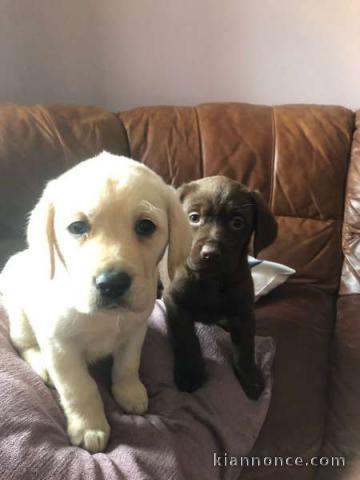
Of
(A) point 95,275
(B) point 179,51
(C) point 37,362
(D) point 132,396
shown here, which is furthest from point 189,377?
(B) point 179,51

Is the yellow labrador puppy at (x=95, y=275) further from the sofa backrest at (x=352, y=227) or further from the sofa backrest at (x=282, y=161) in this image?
the sofa backrest at (x=352, y=227)

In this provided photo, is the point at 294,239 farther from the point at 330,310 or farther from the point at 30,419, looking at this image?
the point at 30,419

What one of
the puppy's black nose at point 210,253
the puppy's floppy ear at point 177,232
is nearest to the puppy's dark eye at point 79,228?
the puppy's floppy ear at point 177,232

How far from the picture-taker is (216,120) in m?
2.07

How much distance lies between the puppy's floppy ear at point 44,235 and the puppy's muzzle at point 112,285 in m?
0.18

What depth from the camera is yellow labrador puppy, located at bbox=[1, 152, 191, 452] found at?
1.03 m

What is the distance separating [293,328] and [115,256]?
0.95 meters

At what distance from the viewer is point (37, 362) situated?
1.33 metres

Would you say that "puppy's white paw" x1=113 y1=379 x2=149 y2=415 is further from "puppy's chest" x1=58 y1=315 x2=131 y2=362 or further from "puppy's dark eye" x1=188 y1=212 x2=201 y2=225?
"puppy's dark eye" x1=188 y1=212 x2=201 y2=225

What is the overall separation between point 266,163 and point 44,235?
1.20 m

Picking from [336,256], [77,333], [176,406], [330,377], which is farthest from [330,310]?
[77,333]

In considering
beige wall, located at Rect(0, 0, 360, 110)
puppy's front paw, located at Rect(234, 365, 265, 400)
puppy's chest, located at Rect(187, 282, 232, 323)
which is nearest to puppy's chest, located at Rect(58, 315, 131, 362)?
puppy's chest, located at Rect(187, 282, 232, 323)

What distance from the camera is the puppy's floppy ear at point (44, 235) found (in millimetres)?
1106

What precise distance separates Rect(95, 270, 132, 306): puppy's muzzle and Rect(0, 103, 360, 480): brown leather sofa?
0.88 meters
